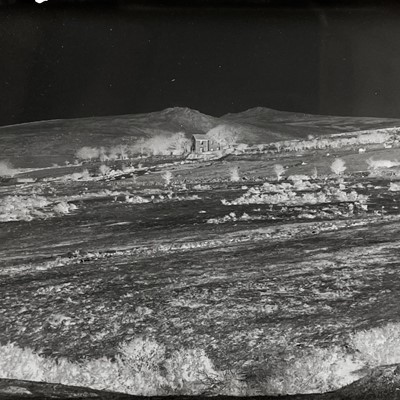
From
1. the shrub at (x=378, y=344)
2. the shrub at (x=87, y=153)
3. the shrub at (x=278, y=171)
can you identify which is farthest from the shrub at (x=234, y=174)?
the shrub at (x=378, y=344)

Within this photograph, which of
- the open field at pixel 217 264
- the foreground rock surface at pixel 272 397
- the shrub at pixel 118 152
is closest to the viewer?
the foreground rock surface at pixel 272 397

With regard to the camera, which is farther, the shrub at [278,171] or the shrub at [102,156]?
the shrub at [102,156]

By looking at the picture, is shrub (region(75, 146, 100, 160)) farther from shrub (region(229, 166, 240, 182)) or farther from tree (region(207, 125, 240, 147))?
shrub (region(229, 166, 240, 182))

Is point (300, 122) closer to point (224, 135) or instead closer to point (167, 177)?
point (224, 135)

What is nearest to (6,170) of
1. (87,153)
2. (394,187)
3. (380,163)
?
(87,153)

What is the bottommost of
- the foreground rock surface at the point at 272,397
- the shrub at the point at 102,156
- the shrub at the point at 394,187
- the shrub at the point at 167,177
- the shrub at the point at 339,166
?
the foreground rock surface at the point at 272,397

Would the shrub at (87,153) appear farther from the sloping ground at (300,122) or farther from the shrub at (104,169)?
the sloping ground at (300,122)

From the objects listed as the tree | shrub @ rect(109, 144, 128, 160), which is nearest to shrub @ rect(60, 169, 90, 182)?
shrub @ rect(109, 144, 128, 160)
